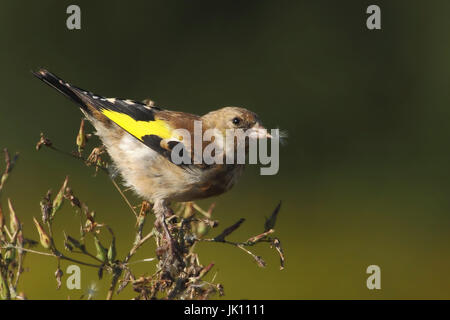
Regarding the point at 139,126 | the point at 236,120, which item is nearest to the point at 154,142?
the point at 139,126

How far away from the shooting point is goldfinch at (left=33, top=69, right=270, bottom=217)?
2.73 metres

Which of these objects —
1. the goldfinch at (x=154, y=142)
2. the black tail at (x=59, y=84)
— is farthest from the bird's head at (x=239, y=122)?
the black tail at (x=59, y=84)

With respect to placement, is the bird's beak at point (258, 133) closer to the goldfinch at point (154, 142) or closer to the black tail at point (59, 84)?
the goldfinch at point (154, 142)

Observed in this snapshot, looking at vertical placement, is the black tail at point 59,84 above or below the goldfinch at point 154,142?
above

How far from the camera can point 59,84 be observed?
2732 millimetres

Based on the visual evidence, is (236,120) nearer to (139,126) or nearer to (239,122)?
(239,122)

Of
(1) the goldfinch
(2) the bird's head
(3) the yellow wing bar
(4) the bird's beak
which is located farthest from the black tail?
(4) the bird's beak

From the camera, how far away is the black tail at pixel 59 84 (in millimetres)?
2672

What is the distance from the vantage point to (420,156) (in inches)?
203

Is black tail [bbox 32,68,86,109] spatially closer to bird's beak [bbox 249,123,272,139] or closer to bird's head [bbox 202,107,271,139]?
bird's head [bbox 202,107,271,139]

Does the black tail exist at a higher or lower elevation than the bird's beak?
higher

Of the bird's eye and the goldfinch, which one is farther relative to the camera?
the bird's eye

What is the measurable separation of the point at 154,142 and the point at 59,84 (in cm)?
50

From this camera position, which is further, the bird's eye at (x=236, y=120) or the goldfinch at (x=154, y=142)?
the bird's eye at (x=236, y=120)
